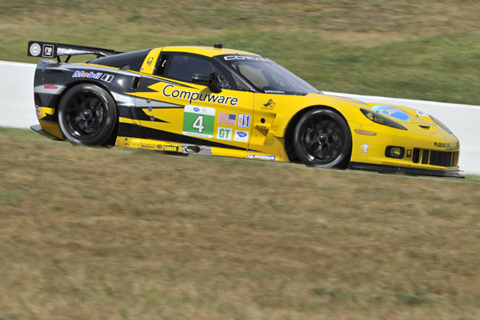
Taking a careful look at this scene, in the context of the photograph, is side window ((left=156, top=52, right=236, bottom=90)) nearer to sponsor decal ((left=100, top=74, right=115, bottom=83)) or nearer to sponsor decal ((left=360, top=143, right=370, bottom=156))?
sponsor decal ((left=100, top=74, right=115, bottom=83))

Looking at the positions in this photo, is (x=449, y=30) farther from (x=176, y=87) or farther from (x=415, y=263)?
(x=415, y=263)

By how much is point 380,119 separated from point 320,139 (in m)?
0.65

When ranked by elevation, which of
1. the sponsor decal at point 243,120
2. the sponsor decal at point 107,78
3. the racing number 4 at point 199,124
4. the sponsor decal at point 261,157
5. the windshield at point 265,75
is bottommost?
the sponsor decal at point 261,157

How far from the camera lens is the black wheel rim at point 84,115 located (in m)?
8.01

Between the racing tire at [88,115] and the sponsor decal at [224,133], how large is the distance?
4.19 ft

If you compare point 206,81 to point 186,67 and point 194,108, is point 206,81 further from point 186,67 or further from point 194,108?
point 186,67

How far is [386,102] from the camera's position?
30.9ft

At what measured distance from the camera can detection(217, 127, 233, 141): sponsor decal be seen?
294 inches

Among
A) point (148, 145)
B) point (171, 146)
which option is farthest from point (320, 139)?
point (148, 145)

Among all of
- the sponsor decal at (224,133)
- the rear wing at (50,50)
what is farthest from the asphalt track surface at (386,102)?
the sponsor decal at (224,133)

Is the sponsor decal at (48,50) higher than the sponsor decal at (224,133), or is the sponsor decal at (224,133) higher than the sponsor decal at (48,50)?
the sponsor decal at (48,50)

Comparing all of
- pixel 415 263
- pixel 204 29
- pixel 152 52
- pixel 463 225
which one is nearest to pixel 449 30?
pixel 204 29

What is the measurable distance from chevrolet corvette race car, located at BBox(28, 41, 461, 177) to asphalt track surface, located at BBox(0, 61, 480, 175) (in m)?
1.37

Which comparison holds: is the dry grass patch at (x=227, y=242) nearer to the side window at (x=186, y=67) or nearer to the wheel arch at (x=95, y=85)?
the wheel arch at (x=95, y=85)
